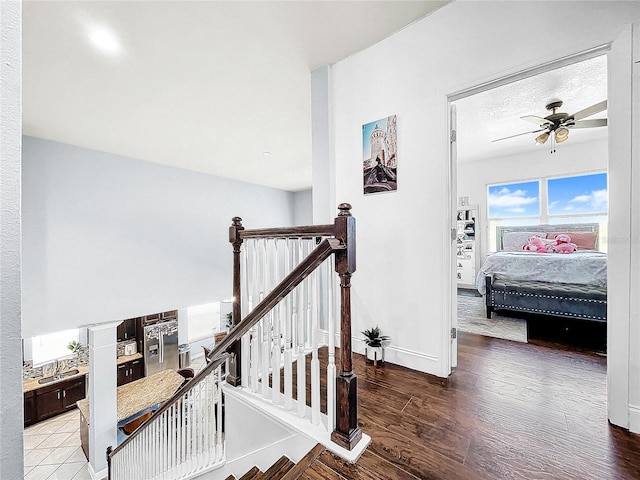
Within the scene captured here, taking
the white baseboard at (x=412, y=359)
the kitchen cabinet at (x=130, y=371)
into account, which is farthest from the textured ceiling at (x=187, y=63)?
the kitchen cabinet at (x=130, y=371)

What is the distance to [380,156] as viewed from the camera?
2.35m

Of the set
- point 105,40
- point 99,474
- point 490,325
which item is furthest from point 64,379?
point 490,325

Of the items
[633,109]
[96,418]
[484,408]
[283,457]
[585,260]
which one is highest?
[633,109]

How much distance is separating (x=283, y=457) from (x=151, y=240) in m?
5.54

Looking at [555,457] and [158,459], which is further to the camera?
[158,459]

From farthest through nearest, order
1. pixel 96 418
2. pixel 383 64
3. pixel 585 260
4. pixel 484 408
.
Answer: pixel 96 418 → pixel 585 260 → pixel 383 64 → pixel 484 408

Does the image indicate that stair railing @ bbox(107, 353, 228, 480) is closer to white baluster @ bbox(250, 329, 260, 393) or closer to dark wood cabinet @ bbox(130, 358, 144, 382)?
white baluster @ bbox(250, 329, 260, 393)

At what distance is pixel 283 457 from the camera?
4.94 feet

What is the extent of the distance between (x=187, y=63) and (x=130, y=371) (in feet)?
24.2

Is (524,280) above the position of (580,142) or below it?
below

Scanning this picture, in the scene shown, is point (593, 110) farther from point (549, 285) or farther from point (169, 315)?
point (169, 315)

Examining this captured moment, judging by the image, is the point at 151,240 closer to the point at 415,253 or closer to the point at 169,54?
the point at 169,54

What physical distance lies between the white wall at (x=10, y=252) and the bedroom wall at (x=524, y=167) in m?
6.63

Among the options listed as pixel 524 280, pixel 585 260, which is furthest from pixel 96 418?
pixel 585 260
